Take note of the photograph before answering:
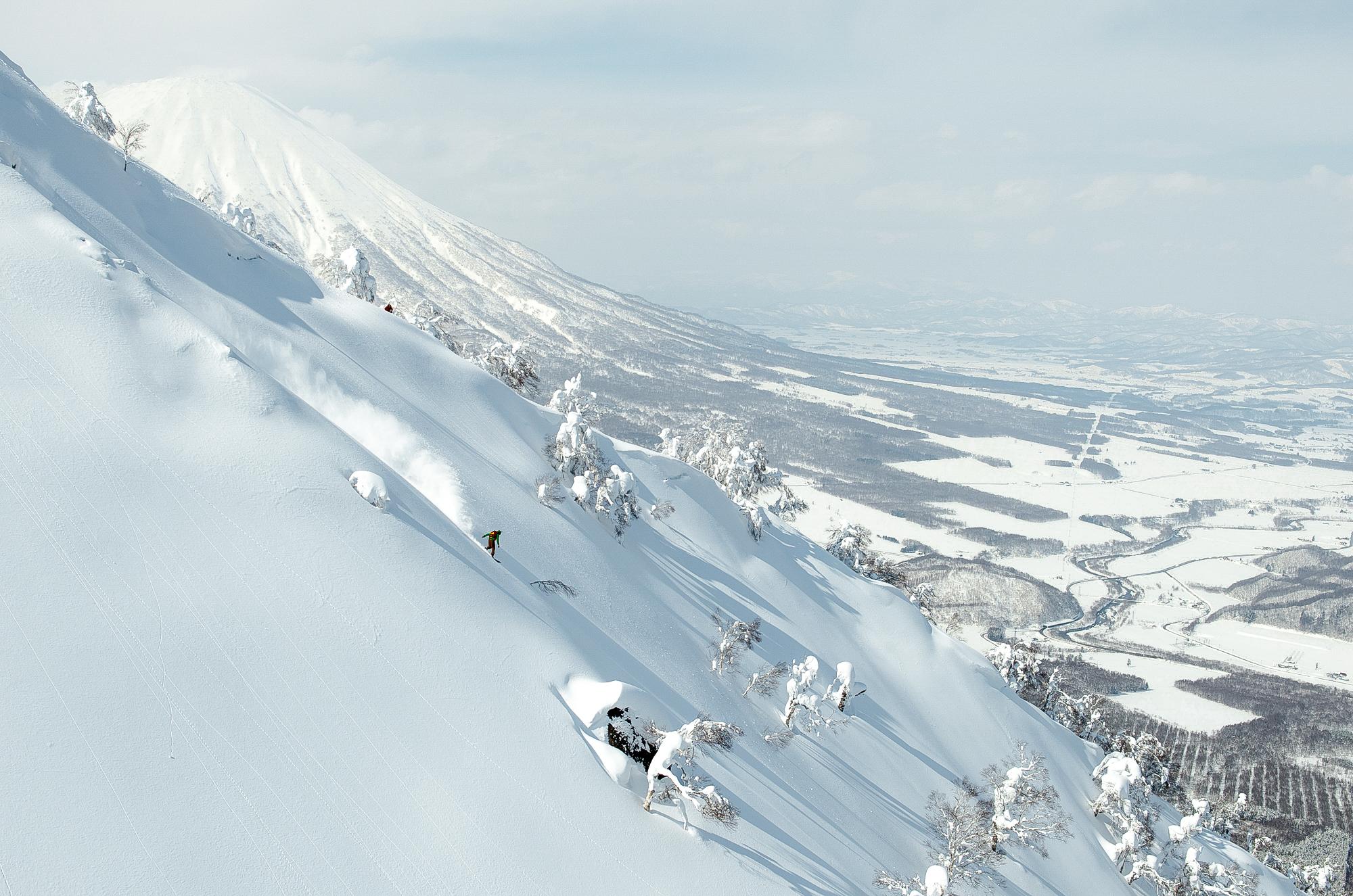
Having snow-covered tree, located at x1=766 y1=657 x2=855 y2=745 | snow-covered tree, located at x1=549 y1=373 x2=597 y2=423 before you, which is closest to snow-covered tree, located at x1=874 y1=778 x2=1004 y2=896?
snow-covered tree, located at x1=766 y1=657 x2=855 y2=745

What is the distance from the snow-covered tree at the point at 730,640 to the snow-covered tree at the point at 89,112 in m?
37.4

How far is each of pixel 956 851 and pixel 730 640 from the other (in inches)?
377

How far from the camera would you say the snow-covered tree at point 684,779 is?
→ 17.2 m

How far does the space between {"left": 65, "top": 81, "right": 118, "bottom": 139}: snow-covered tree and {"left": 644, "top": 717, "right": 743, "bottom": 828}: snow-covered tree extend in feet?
133

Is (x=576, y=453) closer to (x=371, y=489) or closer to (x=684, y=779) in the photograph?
(x=371, y=489)

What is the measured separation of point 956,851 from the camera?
2430 cm

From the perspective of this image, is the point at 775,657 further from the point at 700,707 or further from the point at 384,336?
the point at 384,336

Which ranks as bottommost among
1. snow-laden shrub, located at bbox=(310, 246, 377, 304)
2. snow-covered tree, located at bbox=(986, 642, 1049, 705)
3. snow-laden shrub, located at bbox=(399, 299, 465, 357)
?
snow-covered tree, located at bbox=(986, 642, 1049, 705)

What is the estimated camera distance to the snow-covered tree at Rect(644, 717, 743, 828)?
1716 cm

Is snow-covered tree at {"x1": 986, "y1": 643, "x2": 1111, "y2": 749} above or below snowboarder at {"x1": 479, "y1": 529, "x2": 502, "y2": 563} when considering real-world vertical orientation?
below

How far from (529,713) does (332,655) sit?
443 cm

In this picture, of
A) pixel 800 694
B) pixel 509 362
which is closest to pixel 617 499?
pixel 800 694

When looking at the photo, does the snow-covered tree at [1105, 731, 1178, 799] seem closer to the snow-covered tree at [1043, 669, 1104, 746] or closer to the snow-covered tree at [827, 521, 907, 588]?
the snow-covered tree at [1043, 669, 1104, 746]

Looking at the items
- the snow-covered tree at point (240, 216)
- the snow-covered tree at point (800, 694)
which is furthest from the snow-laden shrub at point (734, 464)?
the snow-covered tree at point (240, 216)
